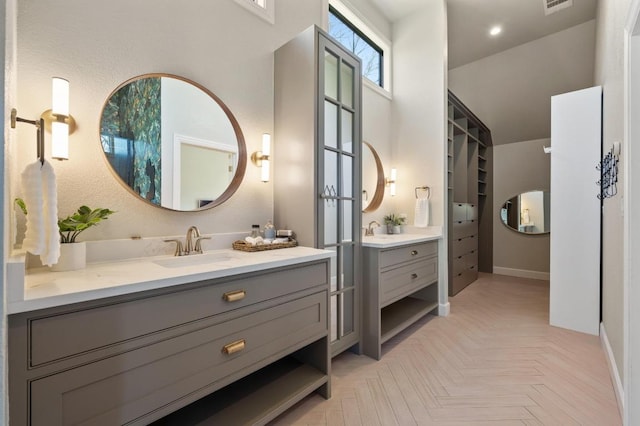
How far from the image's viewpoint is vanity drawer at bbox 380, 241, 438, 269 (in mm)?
2322

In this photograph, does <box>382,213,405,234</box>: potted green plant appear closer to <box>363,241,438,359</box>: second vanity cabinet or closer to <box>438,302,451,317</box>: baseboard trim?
<box>363,241,438,359</box>: second vanity cabinet

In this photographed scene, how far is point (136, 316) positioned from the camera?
99cm

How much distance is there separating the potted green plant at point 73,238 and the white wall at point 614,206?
272 centimetres

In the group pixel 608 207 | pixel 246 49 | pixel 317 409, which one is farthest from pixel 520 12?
pixel 317 409

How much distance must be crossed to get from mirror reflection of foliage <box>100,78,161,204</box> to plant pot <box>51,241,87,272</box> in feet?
1.40

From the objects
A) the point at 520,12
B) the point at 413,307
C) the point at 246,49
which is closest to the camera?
the point at 246,49

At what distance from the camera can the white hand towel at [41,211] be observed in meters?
0.92

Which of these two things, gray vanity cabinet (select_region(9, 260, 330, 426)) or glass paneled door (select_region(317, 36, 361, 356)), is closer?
gray vanity cabinet (select_region(9, 260, 330, 426))

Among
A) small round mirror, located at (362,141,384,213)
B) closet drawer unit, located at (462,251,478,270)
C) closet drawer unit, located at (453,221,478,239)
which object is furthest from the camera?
closet drawer unit, located at (462,251,478,270)

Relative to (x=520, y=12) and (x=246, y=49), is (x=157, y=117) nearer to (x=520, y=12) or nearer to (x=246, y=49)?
(x=246, y=49)

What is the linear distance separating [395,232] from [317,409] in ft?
6.71

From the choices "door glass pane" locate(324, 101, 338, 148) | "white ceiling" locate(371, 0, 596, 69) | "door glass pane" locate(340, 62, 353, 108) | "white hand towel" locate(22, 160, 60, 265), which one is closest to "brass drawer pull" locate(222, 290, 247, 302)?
"white hand towel" locate(22, 160, 60, 265)

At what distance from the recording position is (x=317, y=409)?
5.43ft

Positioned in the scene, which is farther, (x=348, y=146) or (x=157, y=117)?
(x=348, y=146)
